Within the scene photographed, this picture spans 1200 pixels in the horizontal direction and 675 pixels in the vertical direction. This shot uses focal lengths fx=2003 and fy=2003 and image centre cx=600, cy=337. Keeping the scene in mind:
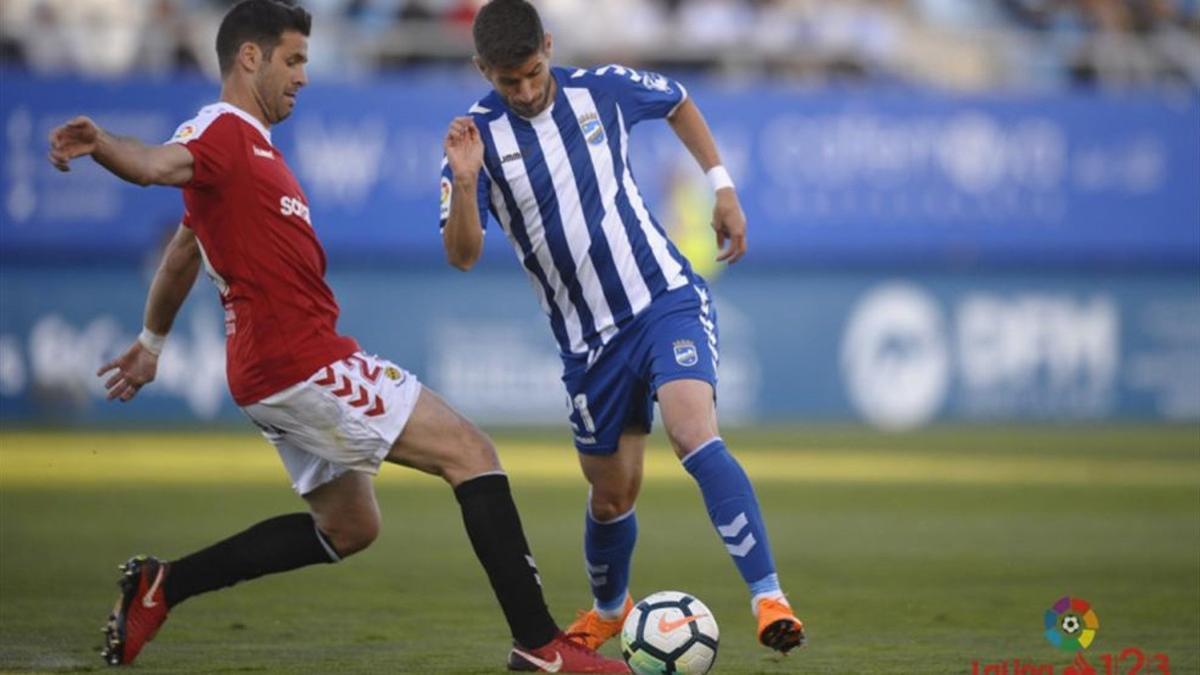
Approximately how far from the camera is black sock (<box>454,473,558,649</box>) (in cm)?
671

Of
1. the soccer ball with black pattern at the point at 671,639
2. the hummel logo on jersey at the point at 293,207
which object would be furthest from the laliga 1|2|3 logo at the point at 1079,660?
the hummel logo on jersey at the point at 293,207

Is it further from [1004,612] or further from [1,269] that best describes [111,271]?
[1004,612]

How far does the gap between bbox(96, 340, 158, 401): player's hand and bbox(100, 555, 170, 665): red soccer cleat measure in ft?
2.02

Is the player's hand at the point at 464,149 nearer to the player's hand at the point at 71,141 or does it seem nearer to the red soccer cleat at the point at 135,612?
the player's hand at the point at 71,141

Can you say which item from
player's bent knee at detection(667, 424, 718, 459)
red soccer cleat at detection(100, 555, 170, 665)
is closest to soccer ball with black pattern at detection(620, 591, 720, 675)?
player's bent knee at detection(667, 424, 718, 459)

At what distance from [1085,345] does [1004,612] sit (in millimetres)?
15725

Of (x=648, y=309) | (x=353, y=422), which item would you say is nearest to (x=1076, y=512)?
(x=648, y=309)

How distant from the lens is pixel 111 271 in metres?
21.9

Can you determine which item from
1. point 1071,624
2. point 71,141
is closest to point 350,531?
point 71,141

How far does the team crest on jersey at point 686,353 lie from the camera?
705 cm

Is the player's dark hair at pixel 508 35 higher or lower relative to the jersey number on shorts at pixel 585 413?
higher

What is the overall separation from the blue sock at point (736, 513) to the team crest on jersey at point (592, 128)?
4.16 feet

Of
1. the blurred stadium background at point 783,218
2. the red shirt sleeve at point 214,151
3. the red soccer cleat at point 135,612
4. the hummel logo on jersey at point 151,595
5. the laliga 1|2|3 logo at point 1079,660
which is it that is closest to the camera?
the red shirt sleeve at point 214,151

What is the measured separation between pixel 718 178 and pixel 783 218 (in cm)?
1629
